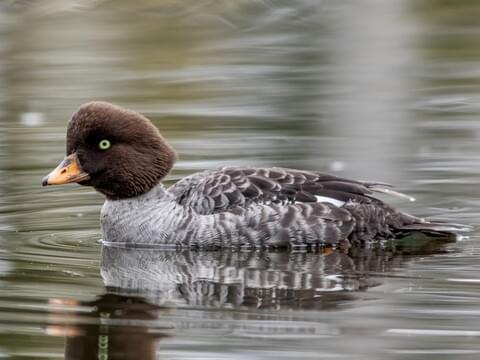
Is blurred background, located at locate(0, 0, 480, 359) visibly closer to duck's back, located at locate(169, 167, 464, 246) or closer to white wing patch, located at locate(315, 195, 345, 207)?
duck's back, located at locate(169, 167, 464, 246)

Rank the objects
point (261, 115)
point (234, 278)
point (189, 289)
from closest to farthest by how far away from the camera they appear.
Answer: point (189, 289) < point (234, 278) < point (261, 115)

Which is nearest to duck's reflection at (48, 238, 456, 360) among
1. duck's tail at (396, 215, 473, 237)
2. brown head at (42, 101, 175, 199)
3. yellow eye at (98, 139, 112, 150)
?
duck's tail at (396, 215, 473, 237)

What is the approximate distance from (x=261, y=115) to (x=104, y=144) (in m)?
5.53

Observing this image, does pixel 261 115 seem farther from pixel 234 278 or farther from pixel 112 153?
pixel 234 278

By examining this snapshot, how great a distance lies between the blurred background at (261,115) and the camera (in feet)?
31.3

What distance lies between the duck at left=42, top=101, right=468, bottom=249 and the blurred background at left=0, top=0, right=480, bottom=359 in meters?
0.52

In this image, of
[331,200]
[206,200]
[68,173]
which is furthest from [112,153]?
[331,200]

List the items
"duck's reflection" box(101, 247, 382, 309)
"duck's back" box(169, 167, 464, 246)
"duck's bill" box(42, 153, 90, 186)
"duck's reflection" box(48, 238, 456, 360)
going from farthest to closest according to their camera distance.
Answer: "duck's bill" box(42, 153, 90, 186), "duck's back" box(169, 167, 464, 246), "duck's reflection" box(101, 247, 382, 309), "duck's reflection" box(48, 238, 456, 360)

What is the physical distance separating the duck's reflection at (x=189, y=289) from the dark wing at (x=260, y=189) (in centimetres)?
49

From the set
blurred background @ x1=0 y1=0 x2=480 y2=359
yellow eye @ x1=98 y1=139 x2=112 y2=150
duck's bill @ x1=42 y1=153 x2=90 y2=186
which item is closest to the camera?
blurred background @ x1=0 y1=0 x2=480 y2=359

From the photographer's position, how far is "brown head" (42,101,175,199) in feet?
40.7

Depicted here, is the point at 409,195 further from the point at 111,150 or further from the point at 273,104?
the point at 273,104

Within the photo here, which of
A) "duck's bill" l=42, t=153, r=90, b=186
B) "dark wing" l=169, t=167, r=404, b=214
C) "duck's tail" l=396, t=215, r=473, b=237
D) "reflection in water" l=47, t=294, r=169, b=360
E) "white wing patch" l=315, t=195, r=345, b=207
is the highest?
"duck's bill" l=42, t=153, r=90, b=186

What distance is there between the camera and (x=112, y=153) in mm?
12586
